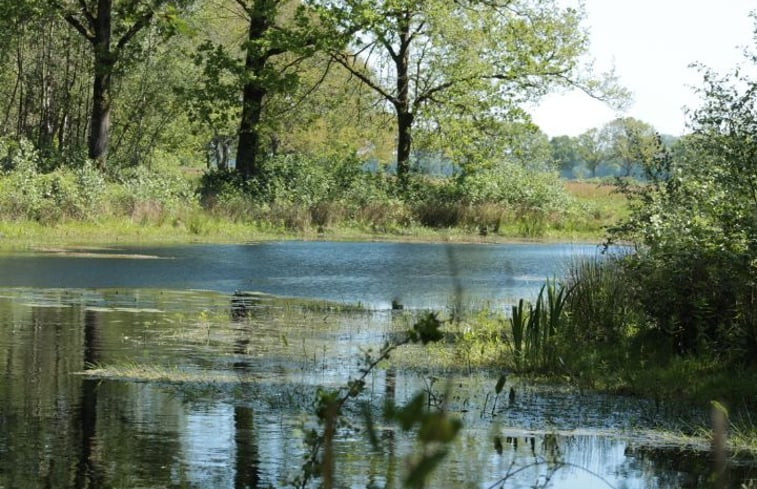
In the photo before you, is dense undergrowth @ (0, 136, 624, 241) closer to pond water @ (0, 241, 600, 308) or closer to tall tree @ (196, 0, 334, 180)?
tall tree @ (196, 0, 334, 180)

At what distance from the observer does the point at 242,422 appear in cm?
955

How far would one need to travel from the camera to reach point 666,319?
1274 cm

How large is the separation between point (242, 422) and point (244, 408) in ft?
1.88

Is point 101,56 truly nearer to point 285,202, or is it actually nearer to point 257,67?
point 257,67

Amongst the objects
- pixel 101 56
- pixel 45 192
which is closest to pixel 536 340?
pixel 45 192

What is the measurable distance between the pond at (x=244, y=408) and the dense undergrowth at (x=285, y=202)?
12741 mm

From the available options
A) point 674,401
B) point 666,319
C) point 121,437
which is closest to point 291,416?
point 121,437

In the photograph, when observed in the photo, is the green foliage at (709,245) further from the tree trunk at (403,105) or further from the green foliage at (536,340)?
the tree trunk at (403,105)

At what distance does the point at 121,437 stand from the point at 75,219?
78.0ft

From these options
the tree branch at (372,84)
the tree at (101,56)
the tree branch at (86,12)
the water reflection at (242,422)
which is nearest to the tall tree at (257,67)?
the tree branch at (372,84)

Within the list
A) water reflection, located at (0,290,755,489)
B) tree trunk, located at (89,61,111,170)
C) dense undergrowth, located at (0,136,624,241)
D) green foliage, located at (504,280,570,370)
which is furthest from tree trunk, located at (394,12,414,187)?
green foliage, located at (504,280,570,370)

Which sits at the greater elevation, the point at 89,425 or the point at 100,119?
the point at 100,119

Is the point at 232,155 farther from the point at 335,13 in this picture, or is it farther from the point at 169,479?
the point at 169,479

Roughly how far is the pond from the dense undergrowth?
41.8ft
